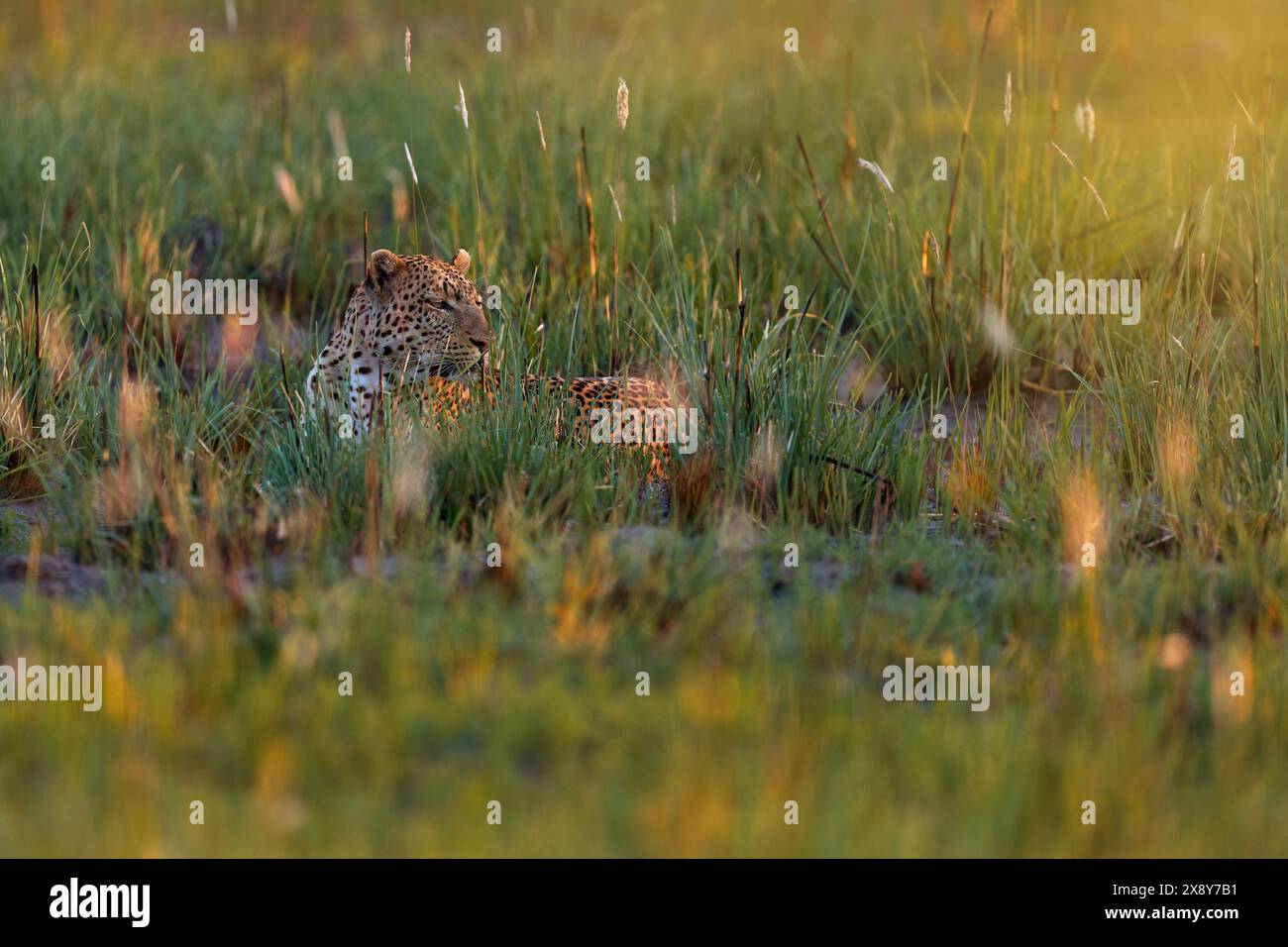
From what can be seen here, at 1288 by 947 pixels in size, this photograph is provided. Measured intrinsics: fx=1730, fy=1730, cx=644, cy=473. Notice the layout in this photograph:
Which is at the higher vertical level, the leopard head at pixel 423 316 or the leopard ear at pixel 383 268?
the leopard ear at pixel 383 268

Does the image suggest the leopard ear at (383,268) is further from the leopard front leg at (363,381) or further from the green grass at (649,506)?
the green grass at (649,506)

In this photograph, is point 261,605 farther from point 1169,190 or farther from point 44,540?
point 1169,190

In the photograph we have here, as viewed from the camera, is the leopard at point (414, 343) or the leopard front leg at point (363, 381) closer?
the leopard at point (414, 343)

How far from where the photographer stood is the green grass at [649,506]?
3.73 m

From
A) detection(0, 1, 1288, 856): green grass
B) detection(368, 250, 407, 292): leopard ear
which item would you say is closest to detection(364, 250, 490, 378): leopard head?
detection(368, 250, 407, 292): leopard ear

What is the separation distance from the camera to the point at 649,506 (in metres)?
5.68

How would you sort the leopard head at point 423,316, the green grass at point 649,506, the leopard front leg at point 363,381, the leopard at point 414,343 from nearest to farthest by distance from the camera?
the green grass at point 649,506 → the leopard at point 414,343 → the leopard front leg at point 363,381 → the leopard head at point 423,316

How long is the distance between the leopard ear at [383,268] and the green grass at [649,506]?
0.47 m

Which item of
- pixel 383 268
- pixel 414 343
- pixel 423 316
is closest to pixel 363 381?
pixel 414 343

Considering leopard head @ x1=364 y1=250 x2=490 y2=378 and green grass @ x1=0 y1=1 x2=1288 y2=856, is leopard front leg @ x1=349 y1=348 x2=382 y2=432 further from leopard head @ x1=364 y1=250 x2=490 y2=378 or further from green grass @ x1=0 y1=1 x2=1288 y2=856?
green grass @ x1=0 y1=1 x2=1288 y2=856

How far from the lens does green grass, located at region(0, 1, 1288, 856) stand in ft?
12.2

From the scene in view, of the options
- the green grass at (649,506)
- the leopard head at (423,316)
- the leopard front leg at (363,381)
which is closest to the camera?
the green grass at (649,506)

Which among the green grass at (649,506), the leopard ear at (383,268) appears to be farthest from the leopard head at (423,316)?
the green grass at (649,506)

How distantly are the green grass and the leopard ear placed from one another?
47 centimetres
